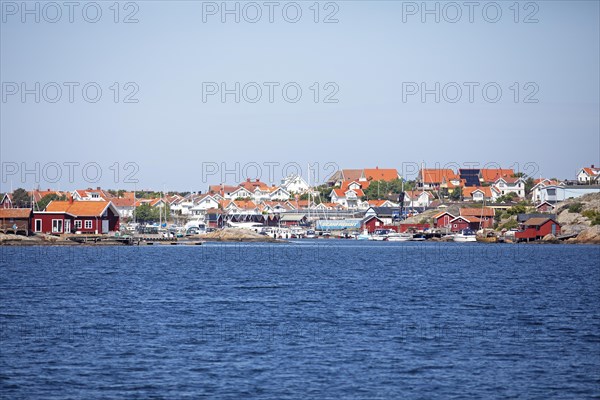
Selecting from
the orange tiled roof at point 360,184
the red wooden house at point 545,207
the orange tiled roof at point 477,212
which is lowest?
the orange tiled roof at point 477,212

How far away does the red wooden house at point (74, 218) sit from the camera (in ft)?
310

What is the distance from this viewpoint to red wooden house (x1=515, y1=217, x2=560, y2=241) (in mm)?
109375

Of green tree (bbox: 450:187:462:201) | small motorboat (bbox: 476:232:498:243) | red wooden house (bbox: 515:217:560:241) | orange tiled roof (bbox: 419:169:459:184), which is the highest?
orange tiled roof (bbox: 419:169:459:184)

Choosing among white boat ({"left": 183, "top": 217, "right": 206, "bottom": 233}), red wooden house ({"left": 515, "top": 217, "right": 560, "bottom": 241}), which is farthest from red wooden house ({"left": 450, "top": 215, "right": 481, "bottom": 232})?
white boat ({"left": 183, "top": 217, "right": 206, "bottom": 233})

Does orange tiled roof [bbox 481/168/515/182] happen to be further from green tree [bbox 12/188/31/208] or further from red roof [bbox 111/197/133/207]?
green tree [bbox 12/188/31/208]

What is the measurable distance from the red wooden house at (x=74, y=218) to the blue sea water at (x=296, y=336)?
4009 centimetres

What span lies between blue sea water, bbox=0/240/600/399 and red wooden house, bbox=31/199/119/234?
40094mm

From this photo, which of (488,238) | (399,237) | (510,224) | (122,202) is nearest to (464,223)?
(510,224)

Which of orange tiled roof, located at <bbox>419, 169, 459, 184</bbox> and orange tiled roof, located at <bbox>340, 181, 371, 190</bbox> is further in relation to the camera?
orange tiled roof, located at <bbox>340, 181, 371, 190</bbox>

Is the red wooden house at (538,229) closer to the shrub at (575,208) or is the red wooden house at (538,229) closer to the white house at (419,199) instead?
the shrub at (575,208)

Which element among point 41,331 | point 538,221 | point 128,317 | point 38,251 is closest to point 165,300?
point 128,317

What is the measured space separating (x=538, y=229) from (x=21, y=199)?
8854 centimetres

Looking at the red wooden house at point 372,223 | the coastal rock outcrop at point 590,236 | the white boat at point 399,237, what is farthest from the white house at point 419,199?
the coastal rock outcrop at point 590,236

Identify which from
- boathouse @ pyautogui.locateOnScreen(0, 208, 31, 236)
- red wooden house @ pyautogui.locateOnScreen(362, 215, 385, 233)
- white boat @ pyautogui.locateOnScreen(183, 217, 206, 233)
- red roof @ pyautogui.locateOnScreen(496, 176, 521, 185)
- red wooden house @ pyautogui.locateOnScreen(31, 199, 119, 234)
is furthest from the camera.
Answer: red roof @ pyautogui.locateOnScreen(496, 176, 521, 185)
